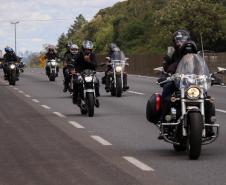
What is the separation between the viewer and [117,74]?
27.6 m

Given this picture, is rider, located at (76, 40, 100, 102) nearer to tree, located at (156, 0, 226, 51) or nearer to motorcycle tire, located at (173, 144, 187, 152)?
motorcycle tire, located at (173, 144, 187, 152)

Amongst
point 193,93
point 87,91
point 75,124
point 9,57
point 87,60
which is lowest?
point 75,124

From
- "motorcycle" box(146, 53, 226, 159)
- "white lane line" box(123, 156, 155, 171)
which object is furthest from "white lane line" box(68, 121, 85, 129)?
"white lane line" box(123, 156, 155, 171)

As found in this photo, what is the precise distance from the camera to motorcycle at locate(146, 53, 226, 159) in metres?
10.9

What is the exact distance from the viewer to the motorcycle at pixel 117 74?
27.3 meters

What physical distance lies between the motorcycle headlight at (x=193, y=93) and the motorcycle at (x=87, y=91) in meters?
7.65

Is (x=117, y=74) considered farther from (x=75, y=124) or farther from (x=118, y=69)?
(x=75, y=124)

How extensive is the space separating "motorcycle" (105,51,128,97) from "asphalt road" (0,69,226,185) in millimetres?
6816

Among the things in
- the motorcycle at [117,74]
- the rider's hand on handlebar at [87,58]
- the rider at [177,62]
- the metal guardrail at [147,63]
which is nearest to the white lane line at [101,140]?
the rider at [177,62]

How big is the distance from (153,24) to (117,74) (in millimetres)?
67913

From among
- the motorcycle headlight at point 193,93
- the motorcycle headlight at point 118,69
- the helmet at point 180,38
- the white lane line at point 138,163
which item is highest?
the helmet at point 180,38

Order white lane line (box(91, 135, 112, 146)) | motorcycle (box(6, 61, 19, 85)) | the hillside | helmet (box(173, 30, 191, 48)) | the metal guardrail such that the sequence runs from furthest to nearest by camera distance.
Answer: the hillside, the metal guardrail, motorcycle (box(6, 61, 19, 85)), white lane line (box(91, 135, 112, 146)), helmet (box(173, 30, 191, 48))

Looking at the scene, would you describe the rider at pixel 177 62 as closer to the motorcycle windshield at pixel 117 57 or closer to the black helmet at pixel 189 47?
the black helmet at pixel 189 47

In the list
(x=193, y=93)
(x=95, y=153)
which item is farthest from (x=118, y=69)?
(x=193, y=93)
